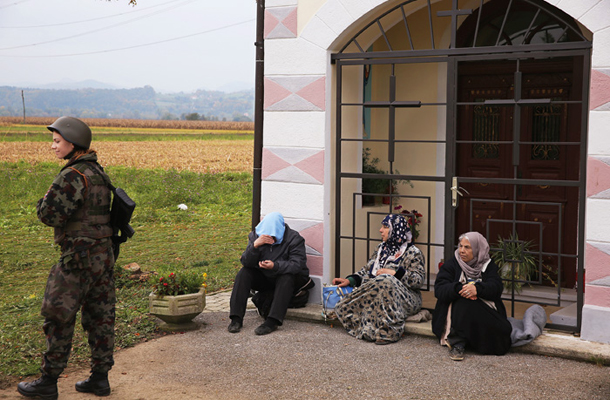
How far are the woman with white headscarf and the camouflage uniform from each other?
2.69 metres

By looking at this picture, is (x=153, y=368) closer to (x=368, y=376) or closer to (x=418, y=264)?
(x=368, y=376)

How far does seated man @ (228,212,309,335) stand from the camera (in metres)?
6.17

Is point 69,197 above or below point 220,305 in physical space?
above

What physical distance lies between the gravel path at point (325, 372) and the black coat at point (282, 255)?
609 mm

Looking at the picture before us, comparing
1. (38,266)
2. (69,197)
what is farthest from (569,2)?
(38,266)

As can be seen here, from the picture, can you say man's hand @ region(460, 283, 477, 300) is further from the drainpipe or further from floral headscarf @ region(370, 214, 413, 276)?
the drainpipe

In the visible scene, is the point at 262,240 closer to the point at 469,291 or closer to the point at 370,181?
the point at 469,291

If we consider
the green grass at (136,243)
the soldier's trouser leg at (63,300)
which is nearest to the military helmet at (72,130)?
the soldier's trouser leg at (63,300)

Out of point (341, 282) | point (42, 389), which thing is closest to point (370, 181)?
point (341, 282)

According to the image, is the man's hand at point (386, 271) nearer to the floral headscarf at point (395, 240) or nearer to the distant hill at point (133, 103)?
the floral headscarf at point (395, 240)

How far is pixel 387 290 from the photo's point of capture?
231 inches

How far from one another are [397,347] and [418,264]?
821 millimetres

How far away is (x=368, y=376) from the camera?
501 cm

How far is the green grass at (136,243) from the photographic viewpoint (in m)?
6.07
